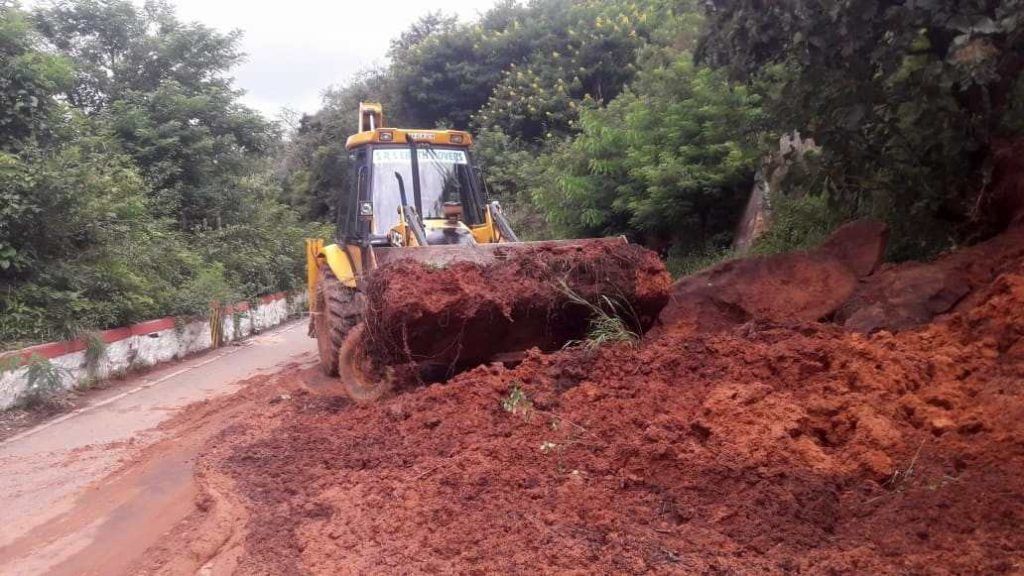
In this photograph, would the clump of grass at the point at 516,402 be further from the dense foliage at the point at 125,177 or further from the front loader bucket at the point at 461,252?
the dense foliage at the point at 125,177

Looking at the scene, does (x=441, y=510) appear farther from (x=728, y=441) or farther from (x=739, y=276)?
(x=739, y=276)

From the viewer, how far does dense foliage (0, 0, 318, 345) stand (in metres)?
11.2

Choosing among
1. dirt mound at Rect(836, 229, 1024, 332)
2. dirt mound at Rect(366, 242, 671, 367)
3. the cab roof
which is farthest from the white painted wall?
dirt mound at Rect(836, 229, 1024, 332)

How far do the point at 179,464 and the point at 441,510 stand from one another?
314 centimetres

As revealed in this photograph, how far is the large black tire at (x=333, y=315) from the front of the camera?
888 cm

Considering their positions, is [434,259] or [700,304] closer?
[434,259]

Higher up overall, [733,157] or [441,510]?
[733,157]

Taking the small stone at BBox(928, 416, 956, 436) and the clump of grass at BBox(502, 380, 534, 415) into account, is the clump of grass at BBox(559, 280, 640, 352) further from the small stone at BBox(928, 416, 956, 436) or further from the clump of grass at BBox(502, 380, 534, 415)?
the small stone at BBox(928, 416, 956, 436)

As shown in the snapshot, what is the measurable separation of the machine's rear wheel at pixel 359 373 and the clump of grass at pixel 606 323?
170 centimetres

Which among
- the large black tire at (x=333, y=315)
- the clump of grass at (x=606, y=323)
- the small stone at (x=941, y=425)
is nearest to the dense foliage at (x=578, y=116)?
the clump of grass at (x=606, y=323)

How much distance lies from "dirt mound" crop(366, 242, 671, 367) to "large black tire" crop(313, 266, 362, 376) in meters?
1.65

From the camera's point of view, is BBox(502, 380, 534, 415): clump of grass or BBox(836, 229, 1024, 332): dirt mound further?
BBox(836, 229, 1024, 332): dirt mound

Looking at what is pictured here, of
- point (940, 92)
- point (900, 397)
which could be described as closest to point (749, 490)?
point (900, 397)

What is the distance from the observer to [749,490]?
4.18 meters
